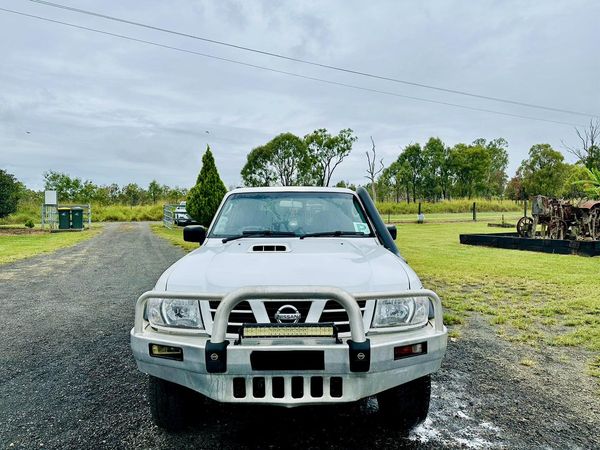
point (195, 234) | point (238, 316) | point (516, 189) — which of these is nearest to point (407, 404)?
point (238, 316)

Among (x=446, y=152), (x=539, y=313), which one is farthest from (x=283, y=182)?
(x=539, y=313)

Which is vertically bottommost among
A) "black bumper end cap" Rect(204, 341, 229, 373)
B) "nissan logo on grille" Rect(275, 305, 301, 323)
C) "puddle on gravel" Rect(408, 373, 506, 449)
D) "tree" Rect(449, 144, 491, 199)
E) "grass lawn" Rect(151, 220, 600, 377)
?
"puddle on gravel" Rect(408, 373, 506, 449)

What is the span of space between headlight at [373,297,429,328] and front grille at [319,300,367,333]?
0.11 meters

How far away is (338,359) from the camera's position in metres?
2.15

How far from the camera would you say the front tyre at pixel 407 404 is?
2646 millimetres

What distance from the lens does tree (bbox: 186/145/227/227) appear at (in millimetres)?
21250

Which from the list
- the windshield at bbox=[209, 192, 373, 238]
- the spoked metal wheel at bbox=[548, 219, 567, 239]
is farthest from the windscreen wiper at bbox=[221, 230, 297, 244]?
the spoked metal wheel at bbox=[548, 219, 567, 239]

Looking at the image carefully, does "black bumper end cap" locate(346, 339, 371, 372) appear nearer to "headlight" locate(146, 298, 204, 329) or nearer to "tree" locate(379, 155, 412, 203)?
"headlight" locate(146, 298, 204, 329)

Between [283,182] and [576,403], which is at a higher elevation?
[283,182]

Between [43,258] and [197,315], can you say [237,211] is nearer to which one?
[197,315]

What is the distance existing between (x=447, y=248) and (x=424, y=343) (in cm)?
1166

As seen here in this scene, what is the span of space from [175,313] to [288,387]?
76 cm

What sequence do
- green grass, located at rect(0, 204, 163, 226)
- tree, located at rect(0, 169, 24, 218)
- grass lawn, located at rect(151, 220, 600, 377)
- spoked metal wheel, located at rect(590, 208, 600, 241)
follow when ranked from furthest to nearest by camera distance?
1. green grass, located at rect(0, 204, 163, 226)
2. tree, located at rect(0, 169, 24, 218)
3. spoked metal wheel, located at rect(590, 208, 600, 241)
4. grass lawn, located at rect(151, 220, 600, 377)

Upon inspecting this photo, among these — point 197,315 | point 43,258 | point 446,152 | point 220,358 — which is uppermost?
point 446,152
